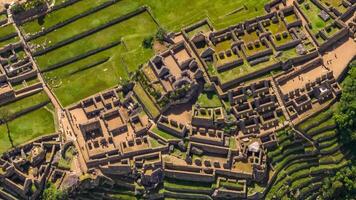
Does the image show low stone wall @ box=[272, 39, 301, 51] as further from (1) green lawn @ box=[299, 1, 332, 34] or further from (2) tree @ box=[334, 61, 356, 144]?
(2) tree @ box=[334, 61, 356, 144]

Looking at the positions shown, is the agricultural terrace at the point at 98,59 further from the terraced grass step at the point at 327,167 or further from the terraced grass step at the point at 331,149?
the terraced grass step at the point at 327,167

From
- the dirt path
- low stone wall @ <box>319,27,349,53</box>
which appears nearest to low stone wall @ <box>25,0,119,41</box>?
low stone wall @ <box>319,27,349,53</box>

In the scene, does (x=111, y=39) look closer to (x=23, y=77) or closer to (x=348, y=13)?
(x=23, y=77)

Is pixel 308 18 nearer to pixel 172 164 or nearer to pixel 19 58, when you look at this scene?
pixel 172 164

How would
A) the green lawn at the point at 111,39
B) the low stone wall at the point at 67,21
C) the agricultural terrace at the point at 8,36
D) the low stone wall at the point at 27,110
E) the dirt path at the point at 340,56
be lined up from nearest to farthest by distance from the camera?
the dirt path at the point at 340,56
the low stone wall at the point at 27,110
the green lawn at the point at 111,39
the agricultural terrace at the point at 8,36
the low stone wall at the point at 67,21

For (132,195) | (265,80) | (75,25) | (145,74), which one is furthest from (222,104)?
(75,25)

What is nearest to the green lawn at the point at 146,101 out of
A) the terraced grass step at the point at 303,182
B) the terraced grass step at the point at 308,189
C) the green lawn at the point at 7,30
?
the terraced grass step at the point at 303,182
